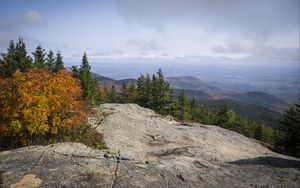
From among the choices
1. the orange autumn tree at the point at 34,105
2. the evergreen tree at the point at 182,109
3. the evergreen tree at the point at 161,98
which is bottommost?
the evergreen tree at the point at 182,109

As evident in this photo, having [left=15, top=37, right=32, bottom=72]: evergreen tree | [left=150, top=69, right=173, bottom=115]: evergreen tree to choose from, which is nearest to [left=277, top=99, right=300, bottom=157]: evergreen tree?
[left=150, top=69, right=173, bottom=115]: evergreen tree

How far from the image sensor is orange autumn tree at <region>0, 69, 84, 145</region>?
19.2 metres

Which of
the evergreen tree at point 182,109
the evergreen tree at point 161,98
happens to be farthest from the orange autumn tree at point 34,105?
the evergreen tree at point 182,109

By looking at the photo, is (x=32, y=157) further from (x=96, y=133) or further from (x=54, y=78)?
(x=96, y=133)

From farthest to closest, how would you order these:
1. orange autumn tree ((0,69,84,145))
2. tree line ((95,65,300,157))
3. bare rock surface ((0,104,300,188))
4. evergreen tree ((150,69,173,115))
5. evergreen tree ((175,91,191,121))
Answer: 1. evergreen tree ((175,91,191,121))
2. evergreen tree ((150,69,173,115))
3. tree line ((95,65,300,157))
4. orange autumn tree ((0,69,84,145))
5. bare rock surface ((0,104,300,188))

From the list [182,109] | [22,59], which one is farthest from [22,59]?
[182,109]

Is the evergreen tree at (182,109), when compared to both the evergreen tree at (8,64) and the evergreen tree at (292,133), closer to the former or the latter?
the evergreen tree at (292,133)

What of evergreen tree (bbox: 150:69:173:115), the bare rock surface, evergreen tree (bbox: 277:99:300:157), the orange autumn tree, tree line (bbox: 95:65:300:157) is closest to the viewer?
the bare rock surface

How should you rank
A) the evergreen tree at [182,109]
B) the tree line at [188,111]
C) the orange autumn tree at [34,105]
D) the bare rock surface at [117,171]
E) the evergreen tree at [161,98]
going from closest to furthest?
the bare rock surface at [117,171] → the orange autumn tree at [34,105] → the tree line at [188,111] → the evergreen tree at [161,98] → the evergreen tree at [182,109]

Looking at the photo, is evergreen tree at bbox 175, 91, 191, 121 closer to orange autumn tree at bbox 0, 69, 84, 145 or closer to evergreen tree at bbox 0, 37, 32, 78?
evergreen tree at bbox 0, 37, 32, 78

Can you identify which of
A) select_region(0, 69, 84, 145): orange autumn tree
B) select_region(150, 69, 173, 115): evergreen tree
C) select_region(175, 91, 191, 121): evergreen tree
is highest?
select_region(0, 69, 84, 145): orange autumn tree

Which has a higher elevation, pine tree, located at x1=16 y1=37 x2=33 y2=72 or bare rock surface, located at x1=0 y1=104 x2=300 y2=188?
pine tree, located at x1=16 y1=37 x2=33 y2=72

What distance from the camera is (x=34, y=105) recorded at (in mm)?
19516

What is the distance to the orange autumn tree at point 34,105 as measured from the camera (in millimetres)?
19250
